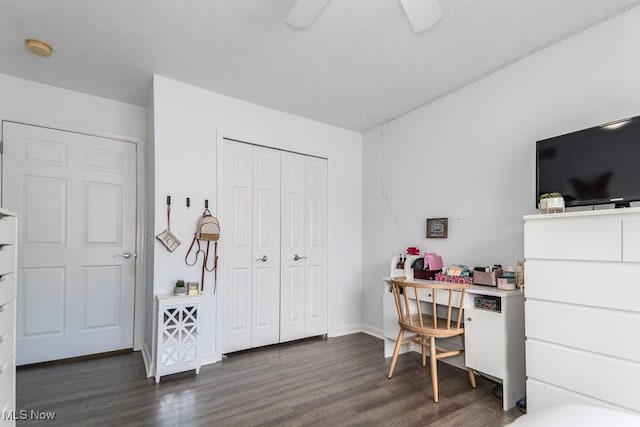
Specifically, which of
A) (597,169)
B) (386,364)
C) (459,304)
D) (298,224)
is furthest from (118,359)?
(597,169)

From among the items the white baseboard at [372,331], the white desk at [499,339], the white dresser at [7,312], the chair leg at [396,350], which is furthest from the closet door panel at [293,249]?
the white dresser at [7,312]

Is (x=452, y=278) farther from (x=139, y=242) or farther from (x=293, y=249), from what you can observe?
(x=139, y=242)

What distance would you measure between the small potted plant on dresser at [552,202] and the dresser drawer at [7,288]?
9.42ft

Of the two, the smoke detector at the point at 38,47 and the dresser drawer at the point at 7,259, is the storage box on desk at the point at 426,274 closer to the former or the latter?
the dresser drawer at the point at 7,259

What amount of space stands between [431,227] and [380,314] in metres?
Answer: 1.26

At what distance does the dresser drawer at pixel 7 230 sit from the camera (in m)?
1.38

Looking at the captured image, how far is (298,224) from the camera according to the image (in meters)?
3.55

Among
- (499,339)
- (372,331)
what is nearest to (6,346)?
(499,339)

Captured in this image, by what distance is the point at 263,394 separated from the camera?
7.38ft

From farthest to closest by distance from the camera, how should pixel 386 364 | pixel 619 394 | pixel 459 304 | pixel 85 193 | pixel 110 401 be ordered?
pixel 85 193 → pixel 386 364 → pixel 459 304 → pixel 110 401 → pixel 619 394

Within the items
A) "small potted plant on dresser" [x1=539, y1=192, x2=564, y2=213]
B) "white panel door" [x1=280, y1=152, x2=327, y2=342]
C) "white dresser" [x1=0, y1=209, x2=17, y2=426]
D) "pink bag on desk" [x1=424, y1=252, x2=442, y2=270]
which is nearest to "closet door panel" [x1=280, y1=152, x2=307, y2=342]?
"white panel door" [x1=280, y1=152, x2=327, y2=342]

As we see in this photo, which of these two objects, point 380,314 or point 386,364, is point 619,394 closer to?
point 386,364

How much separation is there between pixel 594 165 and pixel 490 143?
0.88m

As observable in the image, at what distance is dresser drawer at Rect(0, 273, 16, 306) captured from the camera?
137 cm
